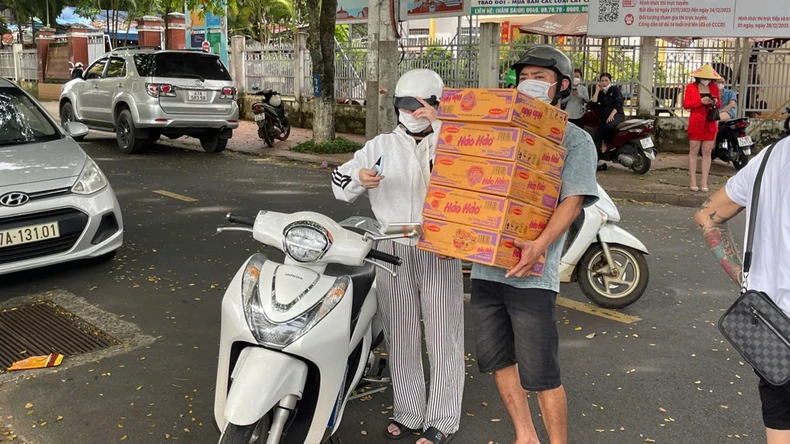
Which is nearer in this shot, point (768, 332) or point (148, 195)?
point (768, 332)

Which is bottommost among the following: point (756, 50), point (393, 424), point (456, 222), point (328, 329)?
point (393, 424)

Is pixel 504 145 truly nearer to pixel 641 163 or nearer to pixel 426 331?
pixel 426 331

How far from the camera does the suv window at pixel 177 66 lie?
13.0 metres

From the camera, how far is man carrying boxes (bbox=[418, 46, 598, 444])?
9.21ft

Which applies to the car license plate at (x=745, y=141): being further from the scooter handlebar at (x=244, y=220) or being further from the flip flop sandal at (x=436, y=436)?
the scooter handlebar at (x=244, y=220)

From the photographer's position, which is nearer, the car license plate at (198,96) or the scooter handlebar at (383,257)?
the scooter handlebar at (383,257)

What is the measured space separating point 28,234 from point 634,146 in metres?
8.94

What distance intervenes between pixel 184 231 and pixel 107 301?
2.12 metres

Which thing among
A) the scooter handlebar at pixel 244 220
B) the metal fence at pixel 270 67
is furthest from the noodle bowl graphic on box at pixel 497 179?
the metal fence at pixel 270 67

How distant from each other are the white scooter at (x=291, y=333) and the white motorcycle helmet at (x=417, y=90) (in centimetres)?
57

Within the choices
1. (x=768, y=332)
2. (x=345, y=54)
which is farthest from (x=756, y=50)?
(x=768, y=332)

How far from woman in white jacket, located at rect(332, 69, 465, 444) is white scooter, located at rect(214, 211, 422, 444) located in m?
0.31

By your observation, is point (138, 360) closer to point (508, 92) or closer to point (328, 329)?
point (328, 329)

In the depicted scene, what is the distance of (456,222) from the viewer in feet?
9.54
